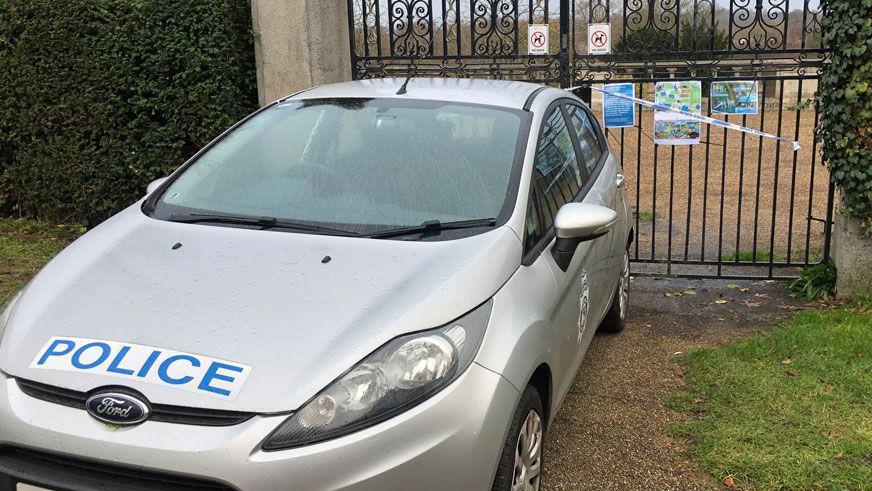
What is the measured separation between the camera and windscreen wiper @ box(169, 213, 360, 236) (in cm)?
316

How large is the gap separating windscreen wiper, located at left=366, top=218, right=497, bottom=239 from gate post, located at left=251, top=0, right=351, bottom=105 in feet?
12.8

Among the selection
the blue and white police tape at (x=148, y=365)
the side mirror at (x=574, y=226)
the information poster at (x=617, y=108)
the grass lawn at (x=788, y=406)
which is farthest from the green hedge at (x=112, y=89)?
the blue and white police tape at (x=148, y=365)

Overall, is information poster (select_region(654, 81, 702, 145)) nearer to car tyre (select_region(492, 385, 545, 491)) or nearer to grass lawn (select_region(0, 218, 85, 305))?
car tyre (select_region(492, 385, 545, 491))

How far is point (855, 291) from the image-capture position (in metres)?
5.84

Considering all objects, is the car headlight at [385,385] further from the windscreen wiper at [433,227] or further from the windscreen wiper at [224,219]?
the windscreen wiper at [224,219]

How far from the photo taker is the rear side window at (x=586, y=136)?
4.52 metres

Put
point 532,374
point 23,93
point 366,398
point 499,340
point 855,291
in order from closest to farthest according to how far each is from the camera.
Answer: point 366,398 → point 499,340 → point 532,374 → point 855,291 → point 23,93

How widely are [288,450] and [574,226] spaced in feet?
4.95

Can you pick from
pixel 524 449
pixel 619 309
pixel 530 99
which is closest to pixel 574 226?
pixel 524 449

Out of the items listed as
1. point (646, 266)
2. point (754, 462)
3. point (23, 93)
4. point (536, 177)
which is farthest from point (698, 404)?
point (23, 93)

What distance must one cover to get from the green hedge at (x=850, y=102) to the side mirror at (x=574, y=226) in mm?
2907

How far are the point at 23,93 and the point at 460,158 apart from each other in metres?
5.15

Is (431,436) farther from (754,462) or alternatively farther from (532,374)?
(754,462)

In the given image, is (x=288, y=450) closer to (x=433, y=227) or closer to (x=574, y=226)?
(x=433, y=227)
